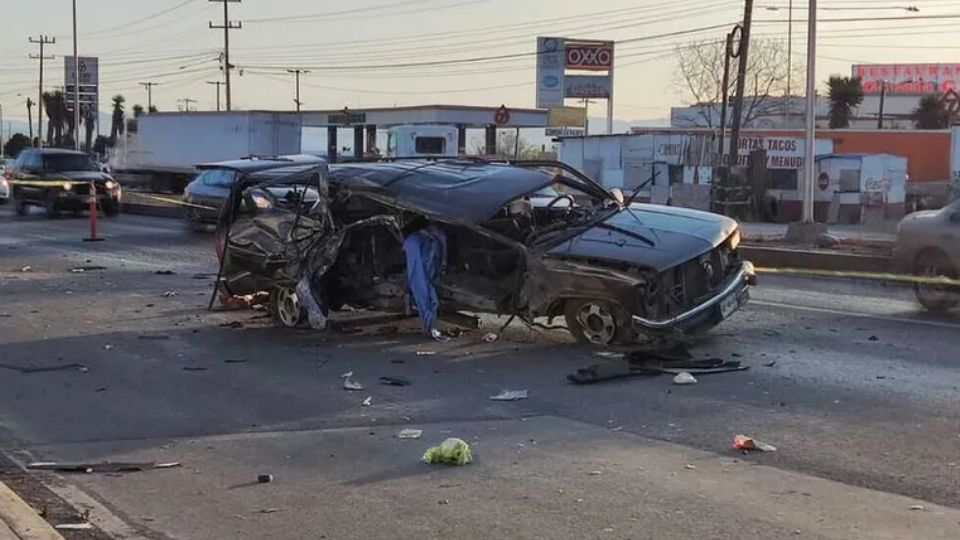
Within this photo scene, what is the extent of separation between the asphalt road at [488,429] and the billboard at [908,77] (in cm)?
8633

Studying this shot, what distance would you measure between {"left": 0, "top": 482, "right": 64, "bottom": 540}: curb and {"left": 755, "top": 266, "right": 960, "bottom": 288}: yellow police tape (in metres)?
10.5

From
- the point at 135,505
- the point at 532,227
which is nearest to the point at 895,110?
the point at 532,227

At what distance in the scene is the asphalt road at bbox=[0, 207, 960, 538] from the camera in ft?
17.9

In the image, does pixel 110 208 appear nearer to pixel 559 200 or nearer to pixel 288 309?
pixel 288 309

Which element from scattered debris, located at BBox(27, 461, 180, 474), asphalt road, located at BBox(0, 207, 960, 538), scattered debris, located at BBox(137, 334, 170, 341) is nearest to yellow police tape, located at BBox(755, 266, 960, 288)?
asphalt road, located at BBox(0, 207, 960, 538)

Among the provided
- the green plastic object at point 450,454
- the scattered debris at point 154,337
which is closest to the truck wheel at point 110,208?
the scattered debris at point 154,337

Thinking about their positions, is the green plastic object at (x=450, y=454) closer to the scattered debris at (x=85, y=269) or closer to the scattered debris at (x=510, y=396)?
the scattered debris at (x=510, y=396)

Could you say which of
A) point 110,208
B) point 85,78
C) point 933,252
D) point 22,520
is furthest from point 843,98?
point 22,520

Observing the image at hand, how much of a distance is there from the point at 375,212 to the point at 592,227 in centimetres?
232

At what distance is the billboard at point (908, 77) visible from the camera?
91.6 metres

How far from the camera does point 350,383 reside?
892 centimetres

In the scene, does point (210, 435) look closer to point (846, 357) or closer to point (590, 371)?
point (590, 371)

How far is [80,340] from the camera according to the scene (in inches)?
438

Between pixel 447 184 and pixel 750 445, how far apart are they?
16.1 feet
